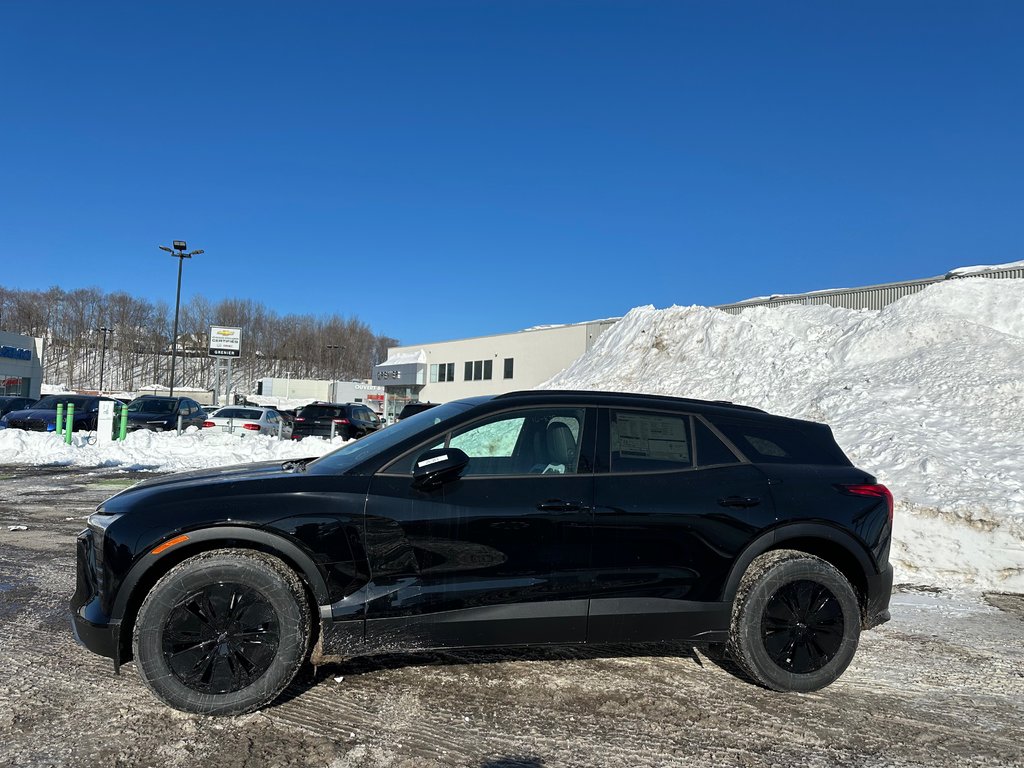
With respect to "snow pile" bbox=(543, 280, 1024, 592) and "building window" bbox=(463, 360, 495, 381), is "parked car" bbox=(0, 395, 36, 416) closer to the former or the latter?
"building window" bbox=(463, 360, 495, 381)

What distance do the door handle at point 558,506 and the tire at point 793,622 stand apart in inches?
43.5

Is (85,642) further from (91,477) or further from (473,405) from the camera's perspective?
(91,477)

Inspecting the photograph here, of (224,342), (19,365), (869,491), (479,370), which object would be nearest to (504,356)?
(479,370)

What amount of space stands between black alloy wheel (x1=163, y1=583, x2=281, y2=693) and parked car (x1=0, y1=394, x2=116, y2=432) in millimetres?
21719

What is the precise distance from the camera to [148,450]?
18.0 meters

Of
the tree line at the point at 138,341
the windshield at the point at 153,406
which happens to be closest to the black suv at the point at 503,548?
the windshield at the point at 153,406

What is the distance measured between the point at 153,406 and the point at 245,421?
10.8 feet

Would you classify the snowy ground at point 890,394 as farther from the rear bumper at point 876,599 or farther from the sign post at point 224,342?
the sign post at point 224,342

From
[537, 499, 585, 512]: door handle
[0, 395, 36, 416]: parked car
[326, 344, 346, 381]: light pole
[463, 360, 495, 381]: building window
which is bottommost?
[0, 395, 36, 416]: parked car

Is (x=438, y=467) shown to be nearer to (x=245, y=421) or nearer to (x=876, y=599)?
(x=876, y=599)

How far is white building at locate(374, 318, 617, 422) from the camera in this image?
36844 mm

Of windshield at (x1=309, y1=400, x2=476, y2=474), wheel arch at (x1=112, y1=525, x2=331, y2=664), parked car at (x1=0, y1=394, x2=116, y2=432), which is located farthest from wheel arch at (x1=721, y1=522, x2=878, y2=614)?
parked car at (x1=0, y1=394, x2=116, y2=432)

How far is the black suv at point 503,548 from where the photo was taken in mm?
3576

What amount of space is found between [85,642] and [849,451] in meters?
9.75
